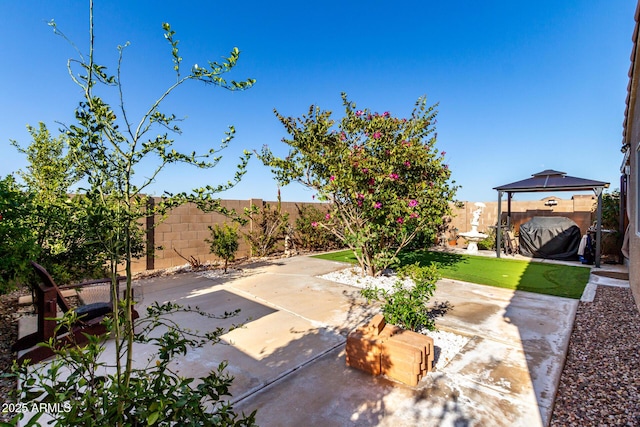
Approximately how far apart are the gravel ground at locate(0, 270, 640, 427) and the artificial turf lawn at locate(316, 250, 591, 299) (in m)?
1.28

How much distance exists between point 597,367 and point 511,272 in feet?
16.8

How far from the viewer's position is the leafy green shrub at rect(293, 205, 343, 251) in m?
10.9

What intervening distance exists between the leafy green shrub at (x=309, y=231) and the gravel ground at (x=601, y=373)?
7.68 m

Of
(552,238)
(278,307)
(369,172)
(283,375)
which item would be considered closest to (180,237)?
(278,307)

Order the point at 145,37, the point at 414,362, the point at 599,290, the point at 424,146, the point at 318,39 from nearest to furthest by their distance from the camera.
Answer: the point at 414,362
the point at 145,37
the point at 599,290
the point at 424,146
the point at 318,39

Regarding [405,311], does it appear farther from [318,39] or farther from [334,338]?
[318,39]

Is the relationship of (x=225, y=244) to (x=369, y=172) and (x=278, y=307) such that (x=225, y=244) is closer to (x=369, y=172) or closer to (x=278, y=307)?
(x=278, y=307)

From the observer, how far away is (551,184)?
9.28 metres

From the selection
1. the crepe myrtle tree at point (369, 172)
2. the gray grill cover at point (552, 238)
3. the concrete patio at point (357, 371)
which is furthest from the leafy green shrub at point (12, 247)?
the gray grill cover at point (552, 238)

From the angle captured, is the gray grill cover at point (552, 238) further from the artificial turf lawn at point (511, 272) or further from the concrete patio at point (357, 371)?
the concrete patio at point (357, 371)

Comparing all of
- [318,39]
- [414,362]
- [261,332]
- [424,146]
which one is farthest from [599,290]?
[318,39]

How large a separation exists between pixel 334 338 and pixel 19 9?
205 inches

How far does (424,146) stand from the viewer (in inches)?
254

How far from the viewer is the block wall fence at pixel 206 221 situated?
7758 mm
